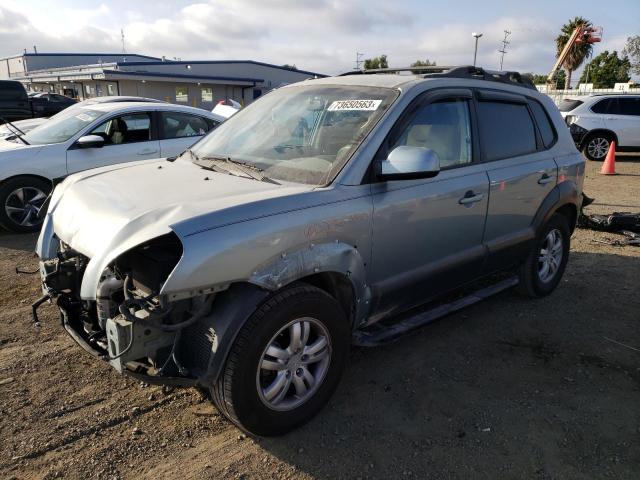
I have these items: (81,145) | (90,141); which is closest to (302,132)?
(90,141)

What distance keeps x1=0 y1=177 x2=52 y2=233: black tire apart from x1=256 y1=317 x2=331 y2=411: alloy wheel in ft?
16.6

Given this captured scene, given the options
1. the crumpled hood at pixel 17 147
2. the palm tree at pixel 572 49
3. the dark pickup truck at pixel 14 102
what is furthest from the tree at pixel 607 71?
the crumpled hood at pixel 17 147

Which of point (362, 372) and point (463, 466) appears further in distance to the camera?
point (362, 372)

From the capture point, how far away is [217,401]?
2.63 m

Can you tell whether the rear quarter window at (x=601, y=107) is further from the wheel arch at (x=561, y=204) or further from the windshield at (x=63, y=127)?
the windshield at (x=63, y=127)

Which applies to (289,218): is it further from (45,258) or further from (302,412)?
(45,258)

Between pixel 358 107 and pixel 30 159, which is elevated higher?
pixel 358 107

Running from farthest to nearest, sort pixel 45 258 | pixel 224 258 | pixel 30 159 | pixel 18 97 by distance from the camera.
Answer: pixel 18 97
pixel 30 159
pixel 45 258
pixel 224 258

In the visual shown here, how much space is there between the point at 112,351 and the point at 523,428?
91.3 inches

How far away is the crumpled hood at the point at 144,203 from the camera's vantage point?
93.1 inches

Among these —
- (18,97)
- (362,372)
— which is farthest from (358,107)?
(18,97)

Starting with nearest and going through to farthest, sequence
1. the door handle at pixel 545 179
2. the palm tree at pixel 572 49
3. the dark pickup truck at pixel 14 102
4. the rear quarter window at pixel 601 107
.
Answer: the door handle at pixel 545 179 → the rear quarter window at pixel 601 107 → the dark pickup truck at pixel 14 102 → the palm tree at pixel 572 49

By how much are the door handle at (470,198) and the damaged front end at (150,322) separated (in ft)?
6.41

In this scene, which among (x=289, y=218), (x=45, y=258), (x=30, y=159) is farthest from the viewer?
(x=30, y=159)
